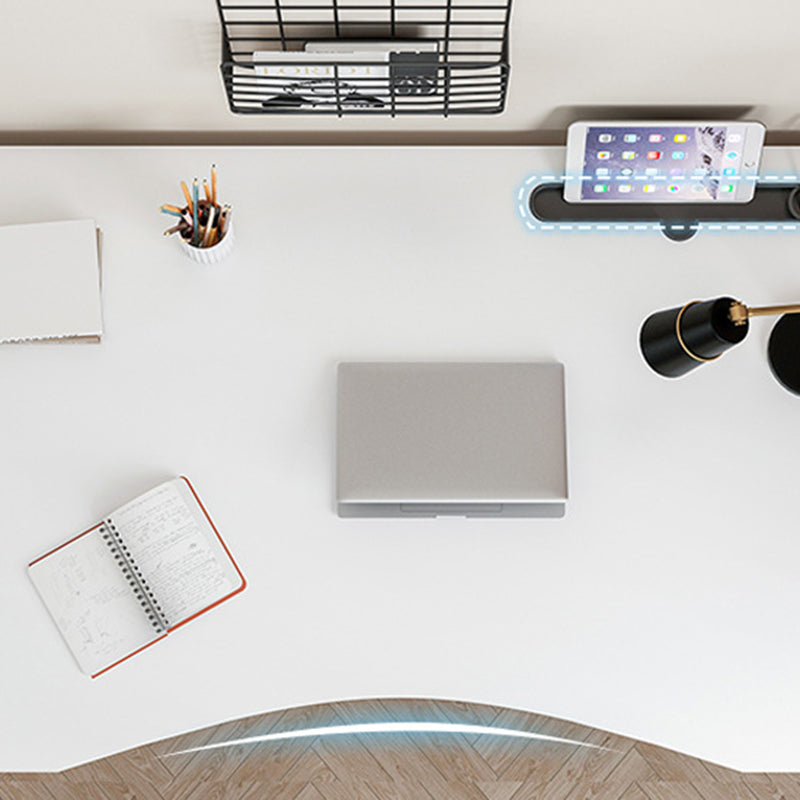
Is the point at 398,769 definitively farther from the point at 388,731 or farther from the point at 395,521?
the point at 395,521

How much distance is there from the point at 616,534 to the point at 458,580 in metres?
0.21

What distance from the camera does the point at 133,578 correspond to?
39.1 inches

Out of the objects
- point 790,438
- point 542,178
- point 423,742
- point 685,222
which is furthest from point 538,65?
point 423,742

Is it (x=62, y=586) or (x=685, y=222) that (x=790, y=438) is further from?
(x=62, y=586)

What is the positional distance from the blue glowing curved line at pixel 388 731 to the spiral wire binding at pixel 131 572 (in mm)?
869

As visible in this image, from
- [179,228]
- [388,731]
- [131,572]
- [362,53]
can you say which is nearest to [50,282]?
[179,228]

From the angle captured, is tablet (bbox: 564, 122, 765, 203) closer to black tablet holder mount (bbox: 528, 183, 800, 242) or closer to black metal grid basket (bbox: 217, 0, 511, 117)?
black tablet holder mount (bbox: 528, 183, 800, 242)

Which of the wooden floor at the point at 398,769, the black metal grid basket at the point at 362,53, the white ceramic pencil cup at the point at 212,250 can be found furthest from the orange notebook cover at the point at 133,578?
the wooden floor at the point at 398,769

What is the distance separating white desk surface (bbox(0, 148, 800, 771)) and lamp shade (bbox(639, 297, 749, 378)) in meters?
0.11

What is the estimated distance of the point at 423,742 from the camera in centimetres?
174

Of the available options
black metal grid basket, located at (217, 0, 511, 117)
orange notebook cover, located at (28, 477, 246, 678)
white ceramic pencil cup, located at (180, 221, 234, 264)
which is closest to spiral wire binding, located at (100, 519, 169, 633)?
orange notebook cover, located at (28, 477, 246, 678)

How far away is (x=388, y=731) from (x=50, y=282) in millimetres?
1223

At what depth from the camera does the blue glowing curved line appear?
5.66 feet

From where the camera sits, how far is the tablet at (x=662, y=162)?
100cm
